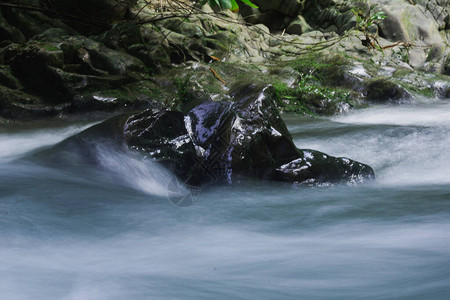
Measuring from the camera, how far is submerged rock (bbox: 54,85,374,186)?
3264mm

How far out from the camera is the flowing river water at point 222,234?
1.55 meters

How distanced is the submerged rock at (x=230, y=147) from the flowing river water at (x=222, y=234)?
0.40 ft

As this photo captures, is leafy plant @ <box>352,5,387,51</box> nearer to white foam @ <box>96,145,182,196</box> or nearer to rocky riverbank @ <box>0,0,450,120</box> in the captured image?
rocky riverbank @ <box>0,0,450,120</box>

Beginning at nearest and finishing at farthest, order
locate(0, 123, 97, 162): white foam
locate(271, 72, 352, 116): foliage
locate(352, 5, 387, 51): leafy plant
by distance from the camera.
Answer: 1. locate(0, 123, 97, 162): white foam
2. locate(271, 72, 352, 116): foliage
3. locate(352, 5, 387, 51): leafy plant

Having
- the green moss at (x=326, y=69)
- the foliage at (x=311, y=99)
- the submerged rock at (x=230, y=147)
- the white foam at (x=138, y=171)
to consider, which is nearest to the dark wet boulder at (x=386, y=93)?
the foliage at (x=311, y=99)

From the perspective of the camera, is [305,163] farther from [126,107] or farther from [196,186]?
[126,107]

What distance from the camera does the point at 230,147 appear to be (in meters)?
3.27

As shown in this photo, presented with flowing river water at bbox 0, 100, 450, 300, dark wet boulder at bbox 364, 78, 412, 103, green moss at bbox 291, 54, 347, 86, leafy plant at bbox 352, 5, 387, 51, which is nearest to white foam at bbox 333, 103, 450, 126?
dark wet boulder at bbox 364, 78, 412, 103

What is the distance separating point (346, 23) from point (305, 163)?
10.5m

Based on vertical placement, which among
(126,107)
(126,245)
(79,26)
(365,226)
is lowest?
(365,226)

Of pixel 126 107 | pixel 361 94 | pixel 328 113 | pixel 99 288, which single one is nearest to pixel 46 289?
pixel 99 288

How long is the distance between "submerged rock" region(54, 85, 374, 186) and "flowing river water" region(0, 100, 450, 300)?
123 mm

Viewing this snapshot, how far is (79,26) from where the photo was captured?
8.41 m

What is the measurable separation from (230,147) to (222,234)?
1.04 meters
